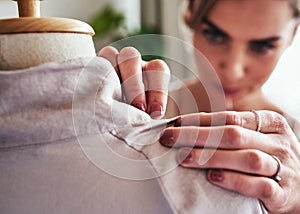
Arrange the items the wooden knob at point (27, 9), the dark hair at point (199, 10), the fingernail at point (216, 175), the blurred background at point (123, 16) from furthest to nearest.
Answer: the blurred background at point (123, 16), the dark hair at point (199, 10), the wooden knob at point (27, 9), the fingernail at point (216, 175)

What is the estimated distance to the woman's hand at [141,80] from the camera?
56 cm

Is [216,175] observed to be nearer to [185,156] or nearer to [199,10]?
[185,156]

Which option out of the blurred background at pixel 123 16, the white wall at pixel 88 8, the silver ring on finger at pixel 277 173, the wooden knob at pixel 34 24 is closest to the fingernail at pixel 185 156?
the silver ring on finger at pixel 277 173

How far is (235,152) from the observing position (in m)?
0.45

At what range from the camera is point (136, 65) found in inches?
24.7

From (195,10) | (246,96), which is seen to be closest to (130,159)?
(246,96)

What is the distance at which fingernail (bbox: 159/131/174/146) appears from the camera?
445mm

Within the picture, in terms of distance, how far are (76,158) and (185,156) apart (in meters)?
0.11

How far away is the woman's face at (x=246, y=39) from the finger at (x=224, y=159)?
1.62 m

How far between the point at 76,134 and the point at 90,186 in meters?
0.06

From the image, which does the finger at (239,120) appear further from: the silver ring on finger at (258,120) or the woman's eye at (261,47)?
the woman's eye at (261,47)

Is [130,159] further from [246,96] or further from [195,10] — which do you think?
[195,10]

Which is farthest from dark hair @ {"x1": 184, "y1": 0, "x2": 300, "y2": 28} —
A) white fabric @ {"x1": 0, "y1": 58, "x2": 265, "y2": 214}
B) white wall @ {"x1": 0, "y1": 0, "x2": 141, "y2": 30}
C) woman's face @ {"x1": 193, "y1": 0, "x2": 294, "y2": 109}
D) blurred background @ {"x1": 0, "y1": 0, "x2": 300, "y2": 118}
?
white fabric @ {"x1": 0, "y1": 58, "x2": 265, "y2": 214}

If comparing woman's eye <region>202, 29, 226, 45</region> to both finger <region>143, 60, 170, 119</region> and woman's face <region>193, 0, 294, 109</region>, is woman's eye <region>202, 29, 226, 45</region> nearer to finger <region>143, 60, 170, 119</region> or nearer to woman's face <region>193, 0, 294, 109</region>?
woman's face <region>193, 0, 294, 109</region>
